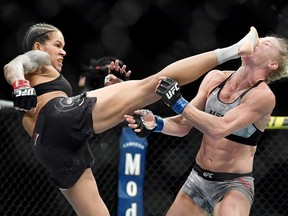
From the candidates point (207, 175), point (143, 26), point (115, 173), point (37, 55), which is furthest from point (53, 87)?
point (143, 26)

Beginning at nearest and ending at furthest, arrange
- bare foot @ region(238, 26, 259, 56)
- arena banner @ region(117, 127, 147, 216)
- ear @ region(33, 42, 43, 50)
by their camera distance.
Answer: bare foot @ region(238, 26, 259, 56), ear @ region(33, 42, 43, 50), arena banner @ region(117, 127, 147, 216)

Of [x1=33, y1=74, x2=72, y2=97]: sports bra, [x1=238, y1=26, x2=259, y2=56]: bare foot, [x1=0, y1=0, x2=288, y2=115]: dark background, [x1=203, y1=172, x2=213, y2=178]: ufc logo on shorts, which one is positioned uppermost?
[x1=238, y1=26, x2=259, y2=56]: bare foot

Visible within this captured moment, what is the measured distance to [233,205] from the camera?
2.43 meters

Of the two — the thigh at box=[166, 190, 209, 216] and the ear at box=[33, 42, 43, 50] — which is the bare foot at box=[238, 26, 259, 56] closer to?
the thigh at box=[166, 190, 209, 216]

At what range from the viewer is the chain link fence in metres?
3.61

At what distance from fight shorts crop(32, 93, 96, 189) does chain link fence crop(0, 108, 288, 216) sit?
3.47 ft

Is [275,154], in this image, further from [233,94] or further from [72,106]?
[72,106]

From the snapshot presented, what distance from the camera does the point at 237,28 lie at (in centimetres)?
413

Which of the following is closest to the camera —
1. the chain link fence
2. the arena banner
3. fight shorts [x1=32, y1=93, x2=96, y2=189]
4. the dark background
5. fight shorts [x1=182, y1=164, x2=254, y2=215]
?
fight shorts [x1=32, y1=93, x2=96, y2=189]

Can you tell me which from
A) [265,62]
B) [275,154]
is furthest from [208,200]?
[275,154]

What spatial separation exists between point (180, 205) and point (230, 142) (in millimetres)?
342

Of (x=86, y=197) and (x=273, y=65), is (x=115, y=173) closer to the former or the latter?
(x=86, y=197)

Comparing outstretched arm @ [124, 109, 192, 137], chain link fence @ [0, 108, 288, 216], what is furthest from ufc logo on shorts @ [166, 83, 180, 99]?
chain link fence @ [0, 108, 288, 216]

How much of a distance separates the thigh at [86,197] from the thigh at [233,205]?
47cm
